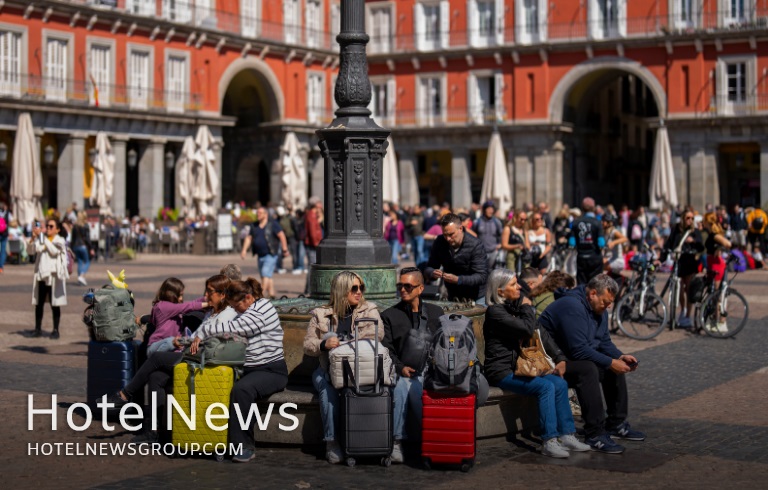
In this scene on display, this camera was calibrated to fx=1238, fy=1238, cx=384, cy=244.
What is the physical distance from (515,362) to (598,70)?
45.2 m

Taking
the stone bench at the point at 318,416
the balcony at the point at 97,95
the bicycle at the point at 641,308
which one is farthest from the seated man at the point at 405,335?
the balcony at the point at 97,95

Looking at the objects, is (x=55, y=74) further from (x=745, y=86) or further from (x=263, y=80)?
(x=745, y=86)

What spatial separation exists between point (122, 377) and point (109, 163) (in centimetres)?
3093

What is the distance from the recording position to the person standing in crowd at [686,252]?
712 inches

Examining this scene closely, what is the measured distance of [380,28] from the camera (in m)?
58.5

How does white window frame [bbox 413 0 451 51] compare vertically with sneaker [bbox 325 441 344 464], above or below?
above

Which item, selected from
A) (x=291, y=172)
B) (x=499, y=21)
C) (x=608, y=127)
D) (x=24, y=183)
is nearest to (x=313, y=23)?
(x=499, y=21)

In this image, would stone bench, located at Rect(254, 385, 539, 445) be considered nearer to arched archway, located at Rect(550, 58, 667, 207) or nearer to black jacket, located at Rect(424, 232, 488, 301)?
black jacket, located at Rect(424, 232, 488, 301)

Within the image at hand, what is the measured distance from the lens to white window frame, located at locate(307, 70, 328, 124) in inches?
2247

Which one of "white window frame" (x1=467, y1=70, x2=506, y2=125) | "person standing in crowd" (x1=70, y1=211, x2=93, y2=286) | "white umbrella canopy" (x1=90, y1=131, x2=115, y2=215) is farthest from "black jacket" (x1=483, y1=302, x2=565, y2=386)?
"white window frame" (x1=467, y1=70, x2=506, y2=125)

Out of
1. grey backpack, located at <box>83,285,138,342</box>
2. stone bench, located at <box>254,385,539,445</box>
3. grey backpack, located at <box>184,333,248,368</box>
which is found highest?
grey backpack, located at <box>83,285,138,342</box>

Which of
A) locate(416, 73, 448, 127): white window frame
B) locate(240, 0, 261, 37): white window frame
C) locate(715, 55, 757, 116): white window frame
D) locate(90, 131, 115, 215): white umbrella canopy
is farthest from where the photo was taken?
locate(416, 73, 448, 127): white window frame

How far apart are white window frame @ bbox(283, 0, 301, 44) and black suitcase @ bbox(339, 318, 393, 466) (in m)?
47.6

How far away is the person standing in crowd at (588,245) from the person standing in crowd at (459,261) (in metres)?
5.31
